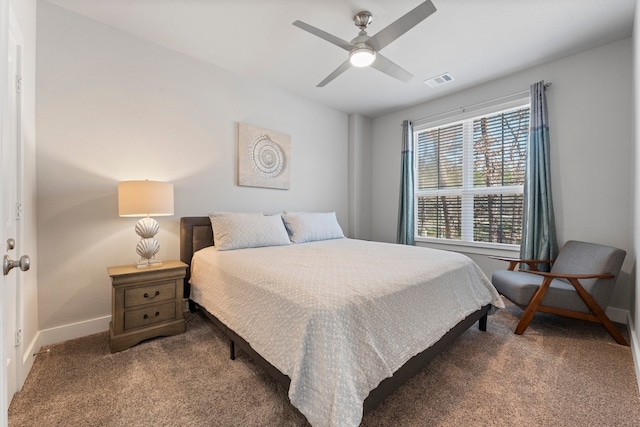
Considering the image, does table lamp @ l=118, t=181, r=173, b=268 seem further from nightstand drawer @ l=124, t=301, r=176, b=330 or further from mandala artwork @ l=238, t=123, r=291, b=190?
mandala artwork @ l=238, t=123, r=291, b=190

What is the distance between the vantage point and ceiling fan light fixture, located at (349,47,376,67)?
83.9 inches

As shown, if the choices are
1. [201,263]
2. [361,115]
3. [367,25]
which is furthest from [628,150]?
[201,263]

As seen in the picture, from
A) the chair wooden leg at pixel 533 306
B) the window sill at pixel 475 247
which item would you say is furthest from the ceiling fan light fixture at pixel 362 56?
the window sill at pixel 475 247

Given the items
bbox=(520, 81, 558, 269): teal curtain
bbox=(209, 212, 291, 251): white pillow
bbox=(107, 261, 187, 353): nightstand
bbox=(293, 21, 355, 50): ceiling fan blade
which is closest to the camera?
bbox=(293, 21, 355, 50): ceiling fan blade

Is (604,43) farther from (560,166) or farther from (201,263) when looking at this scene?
(201,263)

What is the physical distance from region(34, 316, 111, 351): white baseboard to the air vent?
427 cm

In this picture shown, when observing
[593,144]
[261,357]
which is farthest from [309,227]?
[593,144]

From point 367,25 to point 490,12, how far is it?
→ 996mm

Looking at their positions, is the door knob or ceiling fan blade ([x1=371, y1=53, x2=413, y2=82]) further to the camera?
ceiling fan blade ([x1=371, y1=53, x2=413, y2=82])

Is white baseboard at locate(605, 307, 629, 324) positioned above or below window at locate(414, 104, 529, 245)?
below

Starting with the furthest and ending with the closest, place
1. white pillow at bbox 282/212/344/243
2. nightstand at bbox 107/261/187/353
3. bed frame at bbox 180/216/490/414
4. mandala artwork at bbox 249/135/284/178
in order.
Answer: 1. mandala artwork at bbox 249/135/284/178
2. white pillow at bbox 282/212/344/243
3. nightstand at bbox 107/261/187/353
4. bed frame at bbox 180/216/490/414

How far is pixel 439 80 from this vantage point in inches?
133

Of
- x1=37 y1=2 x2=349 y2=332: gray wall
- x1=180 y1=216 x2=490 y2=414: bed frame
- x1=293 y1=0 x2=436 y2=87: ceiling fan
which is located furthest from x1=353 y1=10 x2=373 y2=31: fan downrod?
x1=180 y1=216 x2=490 y2=414: bed frame

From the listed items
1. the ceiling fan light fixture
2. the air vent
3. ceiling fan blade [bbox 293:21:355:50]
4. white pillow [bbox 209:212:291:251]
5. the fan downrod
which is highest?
the air vent
